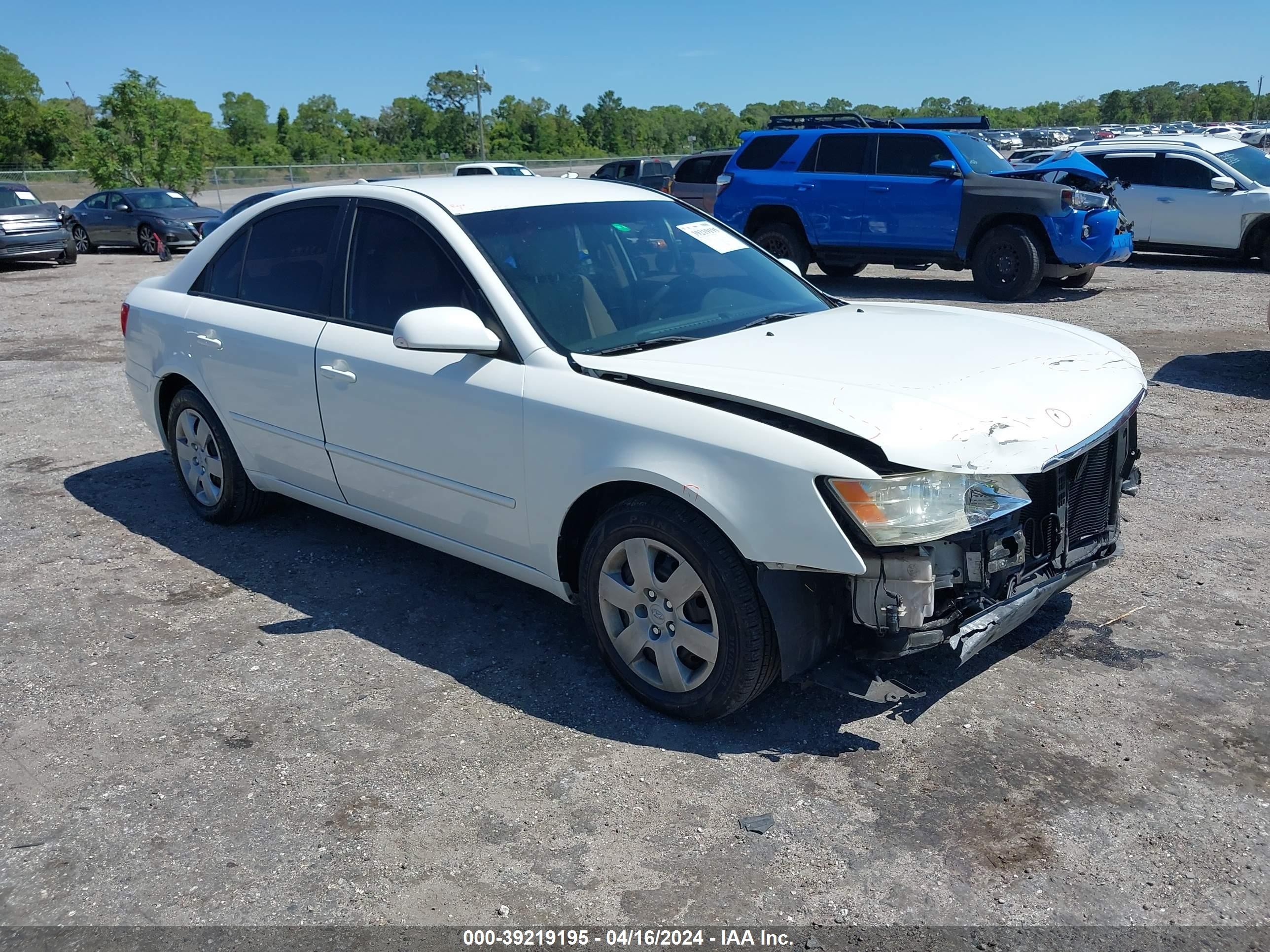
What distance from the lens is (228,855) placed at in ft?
9.87

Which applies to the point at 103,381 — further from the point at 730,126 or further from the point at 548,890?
the point at 730,126

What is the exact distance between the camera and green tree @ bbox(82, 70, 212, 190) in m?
34.0

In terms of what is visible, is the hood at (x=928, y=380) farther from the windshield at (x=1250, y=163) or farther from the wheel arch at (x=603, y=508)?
the windshield at (x=1250, y=163)

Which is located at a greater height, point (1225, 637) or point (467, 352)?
point (467, 352)

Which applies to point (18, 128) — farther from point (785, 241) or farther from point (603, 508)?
point (603, 508)

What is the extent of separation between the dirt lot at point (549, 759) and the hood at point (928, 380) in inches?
12.5

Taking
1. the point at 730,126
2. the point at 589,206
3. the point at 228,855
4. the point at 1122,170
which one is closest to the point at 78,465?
the point at 589,206

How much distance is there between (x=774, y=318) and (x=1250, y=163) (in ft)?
45.5

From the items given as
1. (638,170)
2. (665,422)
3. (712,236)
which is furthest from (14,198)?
(665,422)

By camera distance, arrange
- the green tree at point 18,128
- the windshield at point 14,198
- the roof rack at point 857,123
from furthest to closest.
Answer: the green tree at point 18,128
the windshield at point 14,198
the roof rack at point 857,123

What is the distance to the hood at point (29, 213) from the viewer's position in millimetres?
20016

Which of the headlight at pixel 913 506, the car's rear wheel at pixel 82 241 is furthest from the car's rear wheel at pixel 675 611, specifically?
the car's rear wheel at pixel 82 241

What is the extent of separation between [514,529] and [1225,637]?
274 cm

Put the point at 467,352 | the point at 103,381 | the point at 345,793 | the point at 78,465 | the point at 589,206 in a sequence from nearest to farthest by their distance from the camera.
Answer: the point at 345,793 → the point at 467,352 → the point at 589,206 → the point at 78,465 → the point at 103,381
